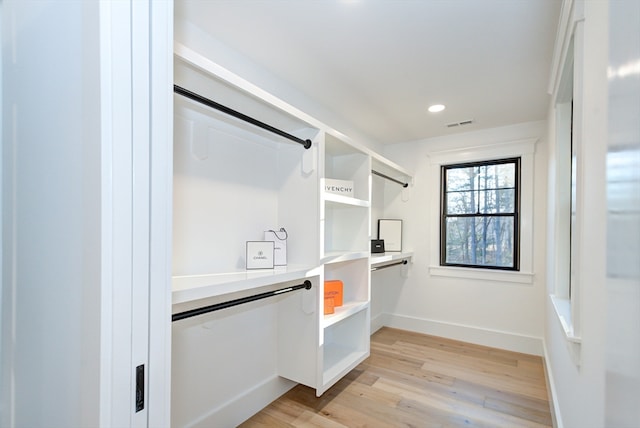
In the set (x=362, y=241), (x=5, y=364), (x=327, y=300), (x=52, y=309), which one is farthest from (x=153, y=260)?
(x=362, y=241)

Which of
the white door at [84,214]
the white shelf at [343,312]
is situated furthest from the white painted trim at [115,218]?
the white shelf at [343,312]

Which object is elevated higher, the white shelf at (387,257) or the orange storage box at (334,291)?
the white shelf at (387,257)

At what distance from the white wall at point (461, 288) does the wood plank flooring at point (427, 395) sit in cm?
28

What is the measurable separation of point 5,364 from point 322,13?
6.02ft

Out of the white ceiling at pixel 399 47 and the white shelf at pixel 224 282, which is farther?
the white ceiling at pixel 399 47

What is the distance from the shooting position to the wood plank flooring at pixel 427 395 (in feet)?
6.65

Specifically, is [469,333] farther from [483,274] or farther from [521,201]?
[521,201]

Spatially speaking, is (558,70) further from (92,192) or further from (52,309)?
(52,309)

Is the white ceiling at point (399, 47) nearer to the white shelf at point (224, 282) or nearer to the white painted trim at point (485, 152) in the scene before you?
the white painted trim at point (485, 152)

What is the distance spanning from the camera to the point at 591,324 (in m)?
0.97

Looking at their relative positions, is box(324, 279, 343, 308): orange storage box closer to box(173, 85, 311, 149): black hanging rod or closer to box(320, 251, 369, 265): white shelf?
box(320, 251, 369, 265): white shelf

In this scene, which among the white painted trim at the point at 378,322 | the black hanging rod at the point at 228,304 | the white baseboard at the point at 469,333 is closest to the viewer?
the black hanging rod at the point at 228,304

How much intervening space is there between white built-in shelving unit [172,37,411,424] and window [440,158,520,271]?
156 cm

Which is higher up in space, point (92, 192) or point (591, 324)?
point (92, 192)
